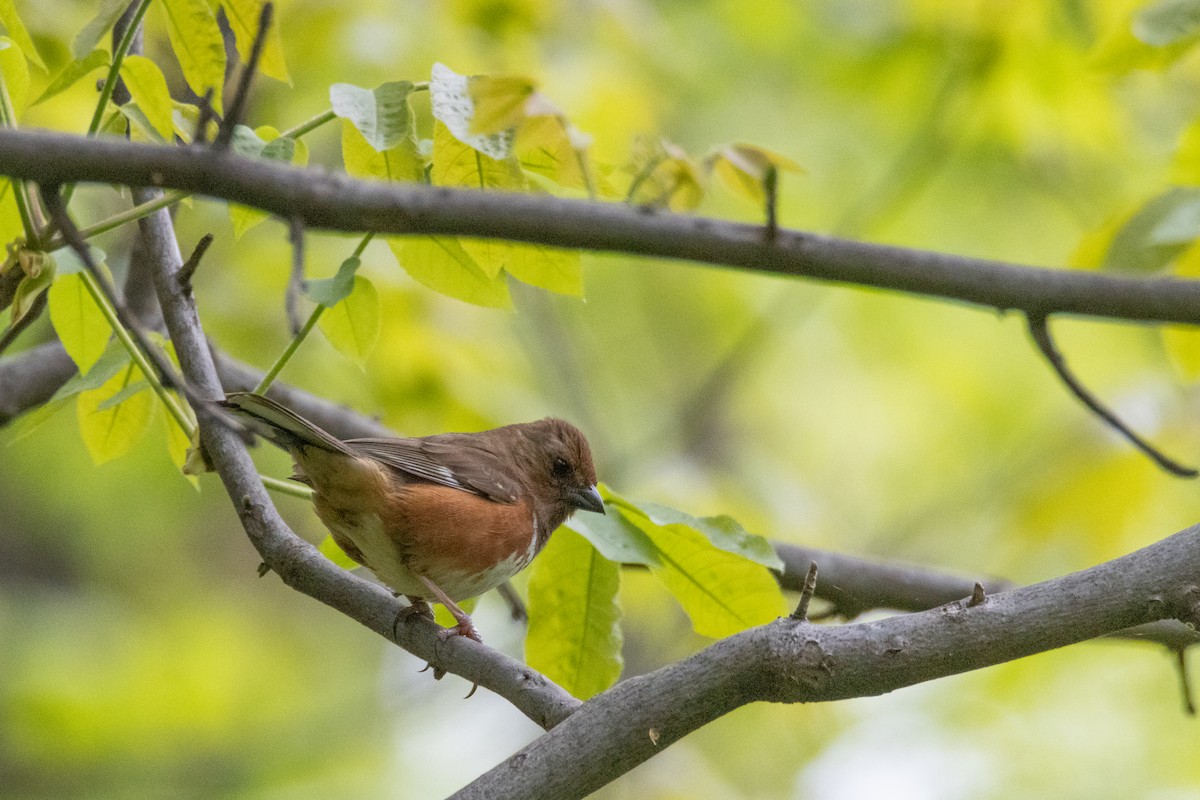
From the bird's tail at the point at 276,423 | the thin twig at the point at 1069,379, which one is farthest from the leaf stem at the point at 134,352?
the thin twig at the point at 1069,379

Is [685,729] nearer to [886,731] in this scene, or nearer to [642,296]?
[886,731]

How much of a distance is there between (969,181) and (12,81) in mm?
7171

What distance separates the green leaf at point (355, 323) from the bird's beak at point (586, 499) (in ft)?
3.09

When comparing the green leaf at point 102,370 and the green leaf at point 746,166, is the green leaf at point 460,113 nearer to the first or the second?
the green leaf at point 746,166

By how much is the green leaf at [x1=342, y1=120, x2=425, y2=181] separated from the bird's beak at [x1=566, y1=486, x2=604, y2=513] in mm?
1258

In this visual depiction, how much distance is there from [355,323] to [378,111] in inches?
27.7

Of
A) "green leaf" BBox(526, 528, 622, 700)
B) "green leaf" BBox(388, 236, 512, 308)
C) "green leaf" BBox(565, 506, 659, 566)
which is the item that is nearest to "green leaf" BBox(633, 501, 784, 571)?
"green leaf" BBox(565, 506, 659, 566)

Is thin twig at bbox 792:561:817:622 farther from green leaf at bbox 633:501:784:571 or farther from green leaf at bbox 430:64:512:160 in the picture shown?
green leaf at bbox 430:64:512:160

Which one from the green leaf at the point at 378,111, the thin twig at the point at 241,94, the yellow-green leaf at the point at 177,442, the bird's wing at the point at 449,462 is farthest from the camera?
the bird's wing at the point at 449,462

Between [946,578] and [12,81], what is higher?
[12,81]

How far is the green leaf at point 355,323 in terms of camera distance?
3154 mm

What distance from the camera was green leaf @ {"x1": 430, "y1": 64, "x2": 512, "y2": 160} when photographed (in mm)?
2555

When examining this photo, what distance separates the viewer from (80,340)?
315 centimetres

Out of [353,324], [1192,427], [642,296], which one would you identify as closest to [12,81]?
[353,324]
